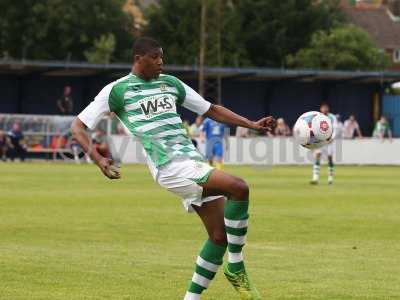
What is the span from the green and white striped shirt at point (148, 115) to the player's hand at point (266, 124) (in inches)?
30.4

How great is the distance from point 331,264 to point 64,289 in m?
3.75

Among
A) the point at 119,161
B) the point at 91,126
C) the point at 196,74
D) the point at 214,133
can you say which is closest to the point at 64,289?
the point at 91,126

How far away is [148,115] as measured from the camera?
33.5 feet

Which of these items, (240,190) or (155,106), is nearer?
(240,190)

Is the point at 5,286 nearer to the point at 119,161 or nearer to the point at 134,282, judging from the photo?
the point at 134,282

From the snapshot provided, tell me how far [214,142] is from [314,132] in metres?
28.7

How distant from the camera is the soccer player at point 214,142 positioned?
4016 centimetres

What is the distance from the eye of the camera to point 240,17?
93438mm

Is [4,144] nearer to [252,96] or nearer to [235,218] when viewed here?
[252,96]

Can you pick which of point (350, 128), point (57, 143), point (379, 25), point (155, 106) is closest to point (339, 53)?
point (350, 128)

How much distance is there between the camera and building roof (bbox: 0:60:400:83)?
189ft

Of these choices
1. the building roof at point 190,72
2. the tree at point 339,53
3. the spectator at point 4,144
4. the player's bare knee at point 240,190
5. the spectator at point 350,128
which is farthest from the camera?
the tree at point 339,53

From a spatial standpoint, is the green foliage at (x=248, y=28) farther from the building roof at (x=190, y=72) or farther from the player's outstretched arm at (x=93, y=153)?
the player's outstretched arm at (x=93, y=153)

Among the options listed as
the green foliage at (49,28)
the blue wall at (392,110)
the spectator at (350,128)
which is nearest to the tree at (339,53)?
the green foliage at (49,28)
